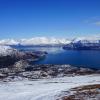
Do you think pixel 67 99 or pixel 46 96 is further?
pixel 46 96

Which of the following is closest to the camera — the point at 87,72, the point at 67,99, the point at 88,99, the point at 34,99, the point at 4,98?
the point at 88,99

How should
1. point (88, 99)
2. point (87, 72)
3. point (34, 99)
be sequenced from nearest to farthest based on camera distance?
point (88, 99)
point (34, 99)
point (87, 72)

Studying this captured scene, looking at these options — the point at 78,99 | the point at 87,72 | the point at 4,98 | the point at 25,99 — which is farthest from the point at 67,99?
the point at 87,72

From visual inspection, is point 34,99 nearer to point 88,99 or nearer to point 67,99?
point 67,99

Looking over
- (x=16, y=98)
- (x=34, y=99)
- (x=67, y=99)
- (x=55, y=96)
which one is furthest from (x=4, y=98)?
(x=67, y=99)

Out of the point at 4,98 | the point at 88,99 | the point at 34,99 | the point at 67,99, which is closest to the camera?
the point at 88,99

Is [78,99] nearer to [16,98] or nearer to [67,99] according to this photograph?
[67,99]

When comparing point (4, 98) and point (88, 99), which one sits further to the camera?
point (4, 98)

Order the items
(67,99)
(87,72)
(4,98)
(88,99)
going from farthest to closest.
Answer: (87,72)
(4,98)
(67,99)
(88,99)
